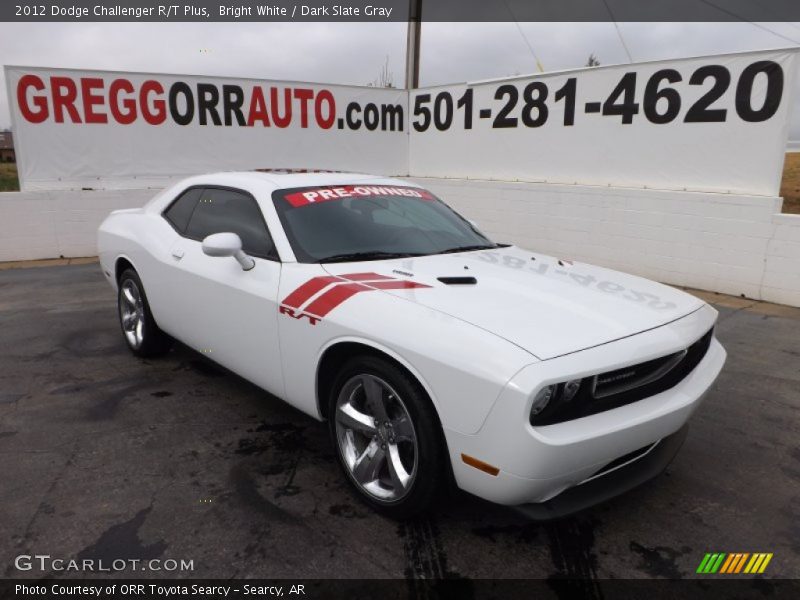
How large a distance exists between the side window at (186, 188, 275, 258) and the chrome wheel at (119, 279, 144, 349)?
94 centimetres

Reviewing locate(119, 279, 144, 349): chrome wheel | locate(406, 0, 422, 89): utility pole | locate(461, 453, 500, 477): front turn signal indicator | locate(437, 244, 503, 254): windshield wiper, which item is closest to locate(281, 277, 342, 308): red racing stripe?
locate(437, 244, 503, 254): windshield wiper

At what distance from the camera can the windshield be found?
10.6 feet

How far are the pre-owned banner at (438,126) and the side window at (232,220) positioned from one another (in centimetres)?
606

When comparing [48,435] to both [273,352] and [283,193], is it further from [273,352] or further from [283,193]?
[283,193]

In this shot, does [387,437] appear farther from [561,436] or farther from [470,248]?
[470,248]

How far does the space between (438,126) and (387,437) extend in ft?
31.7

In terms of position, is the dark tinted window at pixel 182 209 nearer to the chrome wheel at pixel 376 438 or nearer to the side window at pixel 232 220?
the side window at pixel 232 220

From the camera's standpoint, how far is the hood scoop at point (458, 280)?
9.15 ft

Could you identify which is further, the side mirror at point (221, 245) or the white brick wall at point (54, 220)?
the white brick wall at point (54, 220)

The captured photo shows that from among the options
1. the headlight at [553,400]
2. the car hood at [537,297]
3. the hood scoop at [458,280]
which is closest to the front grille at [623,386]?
the headlight at [553,400]

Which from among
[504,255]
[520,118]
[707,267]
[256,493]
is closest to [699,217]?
[707,267]

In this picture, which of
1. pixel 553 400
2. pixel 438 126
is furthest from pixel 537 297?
pixel 438 126

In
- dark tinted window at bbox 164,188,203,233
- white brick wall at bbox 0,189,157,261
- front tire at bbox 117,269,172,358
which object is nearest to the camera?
dark tinted window at bbox 164,188,203,233

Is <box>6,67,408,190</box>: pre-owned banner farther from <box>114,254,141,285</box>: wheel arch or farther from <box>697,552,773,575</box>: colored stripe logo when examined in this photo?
<box>697,552,773,575</box>: colored stripe logo
